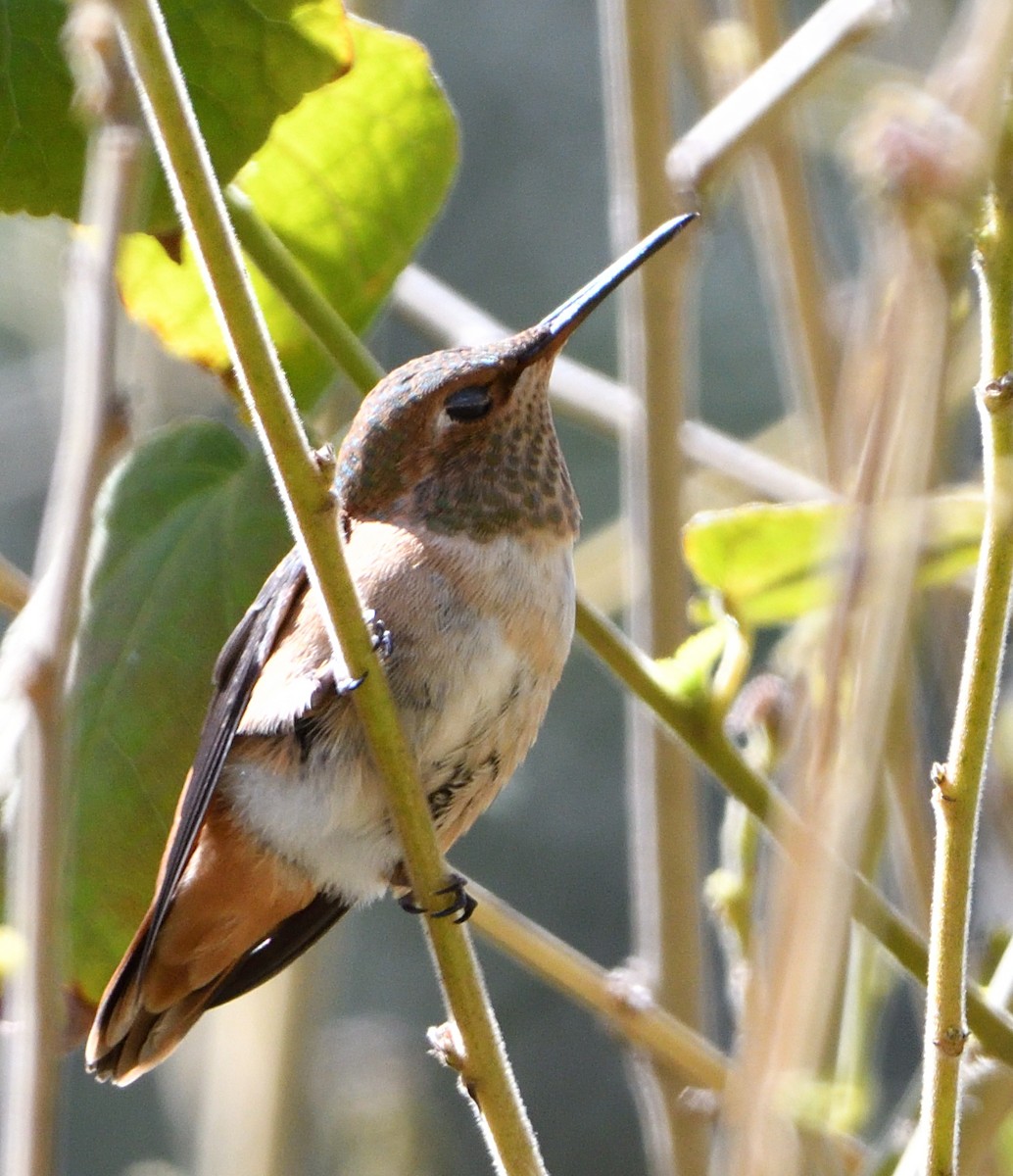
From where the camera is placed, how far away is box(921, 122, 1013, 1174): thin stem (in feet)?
3.15

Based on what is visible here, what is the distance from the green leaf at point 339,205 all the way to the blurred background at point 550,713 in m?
2.76

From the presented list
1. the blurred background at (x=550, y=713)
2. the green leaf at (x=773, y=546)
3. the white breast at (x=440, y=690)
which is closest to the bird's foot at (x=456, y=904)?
the white breast at (x=440, y=690)

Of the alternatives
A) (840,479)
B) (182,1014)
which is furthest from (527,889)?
(840,479)

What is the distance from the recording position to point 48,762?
116 centimetres

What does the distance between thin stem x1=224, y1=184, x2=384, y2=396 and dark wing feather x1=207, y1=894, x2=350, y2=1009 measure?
905 mm

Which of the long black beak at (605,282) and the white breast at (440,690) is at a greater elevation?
the long black beak at (605,282)

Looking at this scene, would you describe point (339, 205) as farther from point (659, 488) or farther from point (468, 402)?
point (659, 488)

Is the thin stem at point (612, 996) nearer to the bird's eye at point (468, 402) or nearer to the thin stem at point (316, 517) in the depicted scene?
the thin stem at point (316, 517)

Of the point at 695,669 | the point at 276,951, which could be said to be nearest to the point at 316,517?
the point at 695,669

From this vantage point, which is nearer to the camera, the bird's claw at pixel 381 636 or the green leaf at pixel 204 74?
the green leaf at pixel 204 74

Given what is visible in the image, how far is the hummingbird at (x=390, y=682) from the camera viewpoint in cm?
193

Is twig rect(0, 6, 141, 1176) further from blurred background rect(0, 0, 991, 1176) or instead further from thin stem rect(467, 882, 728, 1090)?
blurred background rect(0, 0, 991, 1176)

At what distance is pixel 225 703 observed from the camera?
1963mm

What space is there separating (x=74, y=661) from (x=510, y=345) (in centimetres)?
69
